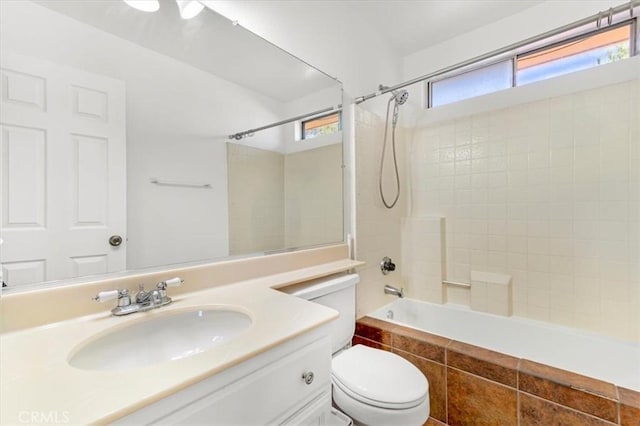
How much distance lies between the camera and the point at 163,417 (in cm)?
52

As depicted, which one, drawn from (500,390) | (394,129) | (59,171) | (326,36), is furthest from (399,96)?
(59,171)

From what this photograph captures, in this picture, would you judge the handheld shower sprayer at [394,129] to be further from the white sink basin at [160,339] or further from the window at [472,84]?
the white sink basin at [160,339]

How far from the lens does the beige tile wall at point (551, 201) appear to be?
1673 mm

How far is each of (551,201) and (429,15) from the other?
153 cm

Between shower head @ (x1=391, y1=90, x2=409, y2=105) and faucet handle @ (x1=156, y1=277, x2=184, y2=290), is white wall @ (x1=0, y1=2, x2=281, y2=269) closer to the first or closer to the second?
faucet handle @ (x1=156, y1=277, x2=184, y2=290)

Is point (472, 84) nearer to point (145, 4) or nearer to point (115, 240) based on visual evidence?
point (145, 4)

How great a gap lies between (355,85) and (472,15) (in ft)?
3.23

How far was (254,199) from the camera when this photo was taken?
1.45m

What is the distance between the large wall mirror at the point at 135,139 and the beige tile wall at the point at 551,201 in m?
0.81

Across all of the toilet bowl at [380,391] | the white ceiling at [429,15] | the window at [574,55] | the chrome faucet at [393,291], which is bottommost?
the toilet bowl at [380,391]

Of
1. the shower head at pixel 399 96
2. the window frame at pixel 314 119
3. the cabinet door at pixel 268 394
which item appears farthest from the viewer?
the shower head at pixel 399 96

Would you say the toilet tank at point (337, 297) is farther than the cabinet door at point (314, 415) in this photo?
Yes

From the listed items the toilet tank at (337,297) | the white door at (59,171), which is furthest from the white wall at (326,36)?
the toilet tank at (337,297)

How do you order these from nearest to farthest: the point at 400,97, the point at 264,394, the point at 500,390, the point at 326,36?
the point at 264,394
the point at 500,390
the point at 326,36
the point at 400,97
